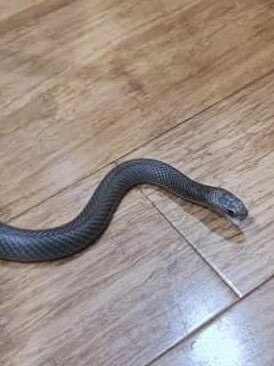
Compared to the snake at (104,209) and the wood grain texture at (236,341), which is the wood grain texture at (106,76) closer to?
the snake at (104,209)

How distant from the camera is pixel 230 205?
970mm

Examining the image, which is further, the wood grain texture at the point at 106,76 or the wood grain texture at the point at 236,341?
the wood grain texture at the point at 106,76

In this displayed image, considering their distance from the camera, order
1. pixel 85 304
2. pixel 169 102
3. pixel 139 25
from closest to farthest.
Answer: pixel 85 304 → pixel 169 102 → pixel 139 25

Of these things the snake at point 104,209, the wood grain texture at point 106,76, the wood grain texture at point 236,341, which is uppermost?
the wood grain texture at point 106,76

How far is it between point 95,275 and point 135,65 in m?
0.48

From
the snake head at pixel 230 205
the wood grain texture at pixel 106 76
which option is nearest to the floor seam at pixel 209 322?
the snake head at pixel 230 205

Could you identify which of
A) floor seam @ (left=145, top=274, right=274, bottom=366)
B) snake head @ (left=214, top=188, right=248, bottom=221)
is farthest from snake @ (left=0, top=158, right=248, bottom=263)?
floor seam @ (left=145, top=274, right=274, bottom=366)

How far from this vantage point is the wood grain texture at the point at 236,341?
853 mm

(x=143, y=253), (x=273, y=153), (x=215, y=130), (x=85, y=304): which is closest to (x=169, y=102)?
(x=215, y=130)

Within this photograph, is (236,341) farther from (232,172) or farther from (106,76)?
(106,76)

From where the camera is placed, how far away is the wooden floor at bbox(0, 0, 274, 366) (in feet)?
2.89

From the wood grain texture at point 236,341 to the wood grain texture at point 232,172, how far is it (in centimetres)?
4

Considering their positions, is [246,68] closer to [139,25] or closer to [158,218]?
[139,25]

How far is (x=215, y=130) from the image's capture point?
1.11m
